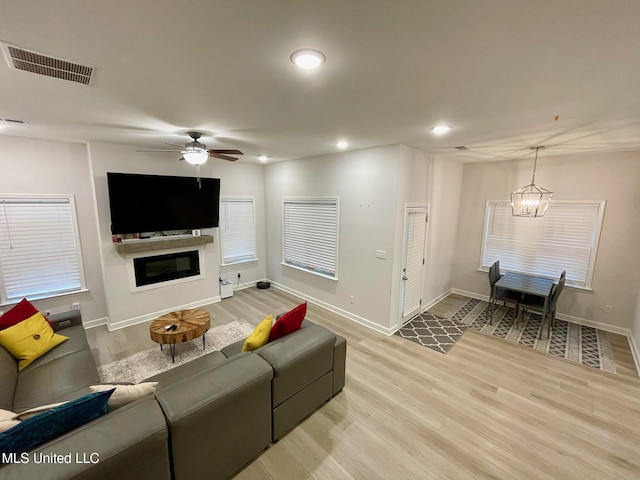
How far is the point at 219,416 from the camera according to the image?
180 centimetres

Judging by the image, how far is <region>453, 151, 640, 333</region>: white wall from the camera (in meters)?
4.04

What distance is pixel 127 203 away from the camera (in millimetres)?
3908

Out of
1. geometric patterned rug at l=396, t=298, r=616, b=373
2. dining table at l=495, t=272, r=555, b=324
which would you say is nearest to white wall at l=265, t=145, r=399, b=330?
geometric patterned rug at l=396, t=298, r=616, b=373

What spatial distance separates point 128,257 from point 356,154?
4.00 meters

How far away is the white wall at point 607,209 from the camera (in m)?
4.04

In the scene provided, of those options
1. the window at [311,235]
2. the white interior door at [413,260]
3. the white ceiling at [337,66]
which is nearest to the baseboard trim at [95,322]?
the white ceiling at [337,66]

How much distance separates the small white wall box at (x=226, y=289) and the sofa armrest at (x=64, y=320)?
2.33 m

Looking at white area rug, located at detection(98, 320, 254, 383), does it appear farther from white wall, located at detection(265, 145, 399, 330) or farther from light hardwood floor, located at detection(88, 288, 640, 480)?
white wall, located at detection(265, 145, 399, 330)

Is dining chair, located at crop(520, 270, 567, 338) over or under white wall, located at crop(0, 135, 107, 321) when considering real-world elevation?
under

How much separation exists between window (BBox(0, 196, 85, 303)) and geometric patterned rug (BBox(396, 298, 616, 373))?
521cm

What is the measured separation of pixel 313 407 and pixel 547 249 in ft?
16.3

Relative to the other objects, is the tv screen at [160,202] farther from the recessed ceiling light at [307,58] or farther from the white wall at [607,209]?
the white wall at [607,209]

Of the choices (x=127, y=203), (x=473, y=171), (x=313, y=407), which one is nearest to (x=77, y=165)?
(x=127, y=203)

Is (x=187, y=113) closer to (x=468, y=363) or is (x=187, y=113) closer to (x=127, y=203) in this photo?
(x=127, y=203)
